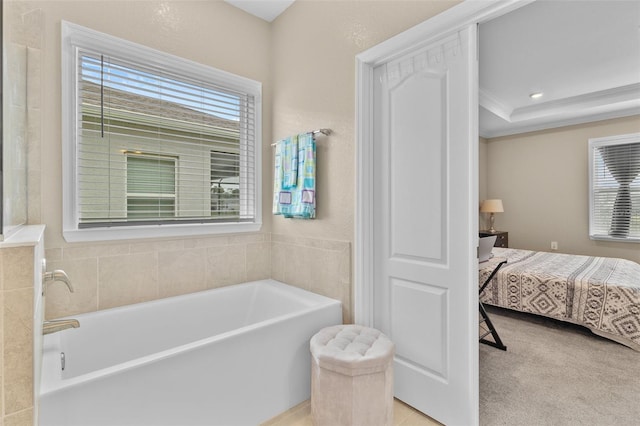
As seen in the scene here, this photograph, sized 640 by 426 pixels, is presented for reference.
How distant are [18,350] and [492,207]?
5830 mm

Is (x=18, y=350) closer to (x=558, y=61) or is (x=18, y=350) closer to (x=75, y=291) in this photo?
(x=75, y=291)

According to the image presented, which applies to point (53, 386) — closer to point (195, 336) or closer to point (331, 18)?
point (195, 336)

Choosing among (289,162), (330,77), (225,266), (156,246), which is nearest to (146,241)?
(156,246)

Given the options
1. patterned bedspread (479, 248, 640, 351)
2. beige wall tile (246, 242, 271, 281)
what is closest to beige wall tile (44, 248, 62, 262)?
beige wall tile (246, 242, 271, 281)

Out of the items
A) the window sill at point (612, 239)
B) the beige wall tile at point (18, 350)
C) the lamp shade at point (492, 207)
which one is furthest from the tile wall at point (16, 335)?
the window sill at point (612, 239)

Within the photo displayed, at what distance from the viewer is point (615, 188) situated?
447 cm

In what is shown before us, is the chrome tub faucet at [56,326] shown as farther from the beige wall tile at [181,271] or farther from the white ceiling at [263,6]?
the white ceiling at [263,6]

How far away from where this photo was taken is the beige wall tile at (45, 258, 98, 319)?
180 cm

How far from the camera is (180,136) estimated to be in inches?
91.7

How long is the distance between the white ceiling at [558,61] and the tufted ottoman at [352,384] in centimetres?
255

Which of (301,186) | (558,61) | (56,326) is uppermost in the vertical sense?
(558,61)

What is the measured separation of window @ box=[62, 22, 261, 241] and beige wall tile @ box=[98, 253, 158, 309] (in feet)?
0.52

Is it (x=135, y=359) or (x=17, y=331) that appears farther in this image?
(x=135, y=359)

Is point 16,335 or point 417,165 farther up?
point 417,165
